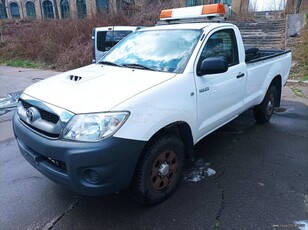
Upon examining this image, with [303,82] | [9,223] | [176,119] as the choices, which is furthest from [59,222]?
[303,82]

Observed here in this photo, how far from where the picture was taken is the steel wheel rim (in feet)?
8.94

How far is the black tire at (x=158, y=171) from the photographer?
2.55 meters

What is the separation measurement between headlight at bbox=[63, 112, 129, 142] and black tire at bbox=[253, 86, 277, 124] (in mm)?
3522

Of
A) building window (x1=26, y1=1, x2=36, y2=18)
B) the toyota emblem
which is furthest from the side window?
building window (x1=26, y1=1, x2=36, y2=18)

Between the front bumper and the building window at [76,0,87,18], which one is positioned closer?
the front bumper

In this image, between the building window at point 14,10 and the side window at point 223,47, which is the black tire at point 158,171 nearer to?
the side window at point 223,47

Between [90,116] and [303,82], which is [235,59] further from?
[303,82]

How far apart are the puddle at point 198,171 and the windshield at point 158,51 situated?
52.1 inches

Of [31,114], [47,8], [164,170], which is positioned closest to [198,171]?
[164,170]

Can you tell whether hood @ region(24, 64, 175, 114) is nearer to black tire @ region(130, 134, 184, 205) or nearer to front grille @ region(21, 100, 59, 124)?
front grille @ region(21, 100, 59, 124)

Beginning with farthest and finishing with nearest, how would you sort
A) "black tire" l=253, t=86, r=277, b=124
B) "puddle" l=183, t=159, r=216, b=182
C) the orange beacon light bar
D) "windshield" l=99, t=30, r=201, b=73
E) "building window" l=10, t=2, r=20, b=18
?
"building window" l=10, t=2, r=20, b=18 → "black tire" l=253, t=86, r=277, b=124 → the orange beacon light bar → "puddle" l=183, t=159, r=216, b=182 → "windshield" l=99, t=30, r=201, b=73

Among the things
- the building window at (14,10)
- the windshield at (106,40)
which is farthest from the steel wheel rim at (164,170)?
the building window at (14,10)

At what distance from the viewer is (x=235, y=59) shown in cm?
395

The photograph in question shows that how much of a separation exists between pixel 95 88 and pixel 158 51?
111 cm
